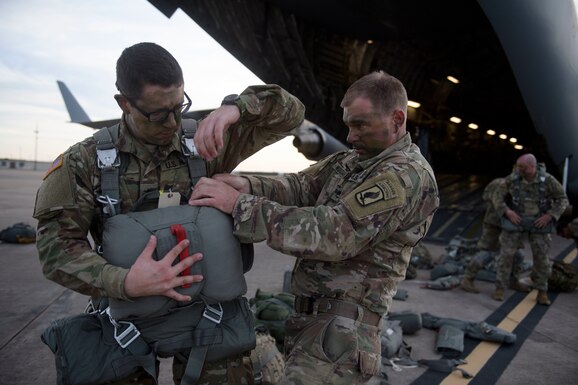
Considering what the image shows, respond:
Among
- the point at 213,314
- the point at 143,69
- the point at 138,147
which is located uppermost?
the point at 143,69

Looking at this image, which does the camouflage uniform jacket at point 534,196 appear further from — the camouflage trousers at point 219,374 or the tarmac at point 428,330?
the camouflage trousers at point 219,374

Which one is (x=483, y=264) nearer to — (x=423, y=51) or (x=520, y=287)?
(x=520, y=287)

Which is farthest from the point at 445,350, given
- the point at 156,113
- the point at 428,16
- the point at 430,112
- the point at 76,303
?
the point at 430,112

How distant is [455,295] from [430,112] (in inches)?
345

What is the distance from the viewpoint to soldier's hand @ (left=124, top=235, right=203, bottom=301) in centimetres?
152

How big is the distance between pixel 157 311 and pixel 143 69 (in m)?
0.95

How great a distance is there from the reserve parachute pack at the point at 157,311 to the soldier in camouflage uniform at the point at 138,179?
2.3 inches

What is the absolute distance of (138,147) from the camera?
1.87 m

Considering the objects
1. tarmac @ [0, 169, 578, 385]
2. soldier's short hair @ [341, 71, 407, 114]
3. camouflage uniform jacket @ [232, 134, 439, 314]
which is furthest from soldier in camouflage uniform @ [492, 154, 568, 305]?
soldier's short hair @ [341, 71, 407, 114]

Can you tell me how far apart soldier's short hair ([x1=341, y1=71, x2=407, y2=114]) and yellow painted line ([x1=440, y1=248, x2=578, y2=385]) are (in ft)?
8.33

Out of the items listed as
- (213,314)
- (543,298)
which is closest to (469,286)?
(543,298)

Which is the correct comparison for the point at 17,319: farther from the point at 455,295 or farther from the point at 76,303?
the point at 455,295

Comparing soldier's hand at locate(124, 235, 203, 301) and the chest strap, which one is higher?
the chest strap

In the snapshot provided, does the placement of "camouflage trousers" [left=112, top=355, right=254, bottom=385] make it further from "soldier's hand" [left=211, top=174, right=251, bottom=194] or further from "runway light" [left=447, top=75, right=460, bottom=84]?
"runway light" [left=447, top=75, right=460, bottom=84]
